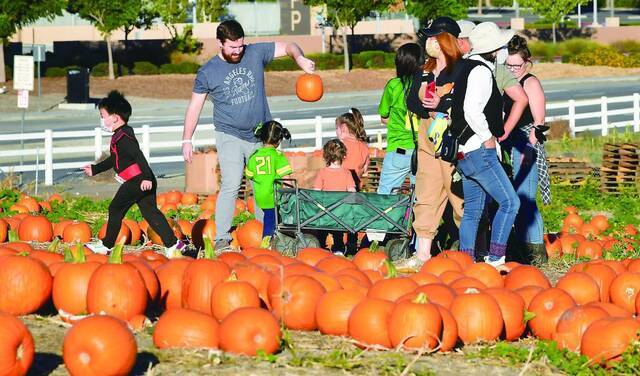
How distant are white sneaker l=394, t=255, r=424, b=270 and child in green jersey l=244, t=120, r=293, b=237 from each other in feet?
5.04

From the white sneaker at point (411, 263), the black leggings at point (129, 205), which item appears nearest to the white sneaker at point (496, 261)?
the white sneaker at point (411, 263)

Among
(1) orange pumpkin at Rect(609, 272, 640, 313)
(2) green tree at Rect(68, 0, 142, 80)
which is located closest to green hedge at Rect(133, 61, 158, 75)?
(2) green tree at Rect(68, 0, 142, 80)

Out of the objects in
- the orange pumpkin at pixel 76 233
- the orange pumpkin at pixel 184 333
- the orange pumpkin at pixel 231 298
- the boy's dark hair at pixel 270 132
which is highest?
the boy's dark hair at pixel 270 132

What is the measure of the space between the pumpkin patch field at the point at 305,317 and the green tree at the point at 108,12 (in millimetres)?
44911

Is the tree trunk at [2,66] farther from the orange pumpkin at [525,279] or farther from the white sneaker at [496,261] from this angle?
the orange pumpkin at [525,279]

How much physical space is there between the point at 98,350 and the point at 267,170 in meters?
5.22

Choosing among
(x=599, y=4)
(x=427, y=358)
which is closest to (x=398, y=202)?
(x=427, y=358)

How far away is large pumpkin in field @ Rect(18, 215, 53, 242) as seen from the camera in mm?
11461

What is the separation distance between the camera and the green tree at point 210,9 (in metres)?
68.9

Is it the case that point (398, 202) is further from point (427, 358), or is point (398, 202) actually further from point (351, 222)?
point (427, 358)

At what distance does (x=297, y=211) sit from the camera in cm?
1005

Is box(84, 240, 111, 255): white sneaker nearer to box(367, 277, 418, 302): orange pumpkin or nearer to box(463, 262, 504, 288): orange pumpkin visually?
box(463, 262, 504, 288): orange pumpkin

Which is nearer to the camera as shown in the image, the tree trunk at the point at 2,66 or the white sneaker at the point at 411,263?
the white sneaker at the point at 411,263

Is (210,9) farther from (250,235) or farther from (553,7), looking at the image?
(250,235)
